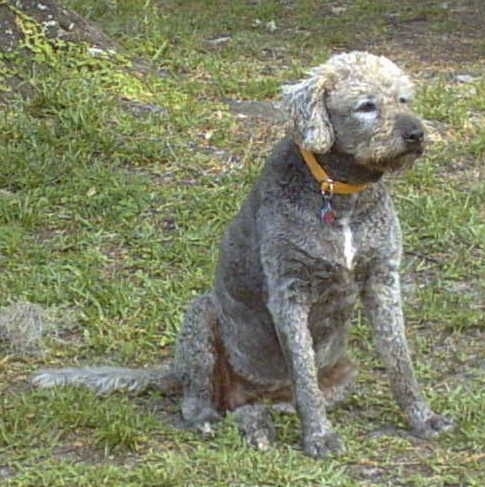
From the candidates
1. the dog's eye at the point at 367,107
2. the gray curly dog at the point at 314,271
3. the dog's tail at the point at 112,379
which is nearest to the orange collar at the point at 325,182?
the gray curly dog at the point at 314,271

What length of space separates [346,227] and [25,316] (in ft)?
5.59

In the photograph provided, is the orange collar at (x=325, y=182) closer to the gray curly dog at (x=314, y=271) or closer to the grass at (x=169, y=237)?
the gray curly dog at (x=314, y=271)

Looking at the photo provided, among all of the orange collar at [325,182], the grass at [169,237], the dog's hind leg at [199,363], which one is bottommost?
the grass at [169,237]

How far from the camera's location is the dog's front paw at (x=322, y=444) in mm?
5039

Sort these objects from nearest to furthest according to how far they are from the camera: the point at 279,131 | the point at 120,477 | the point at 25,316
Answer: the point at 120,477
the point at 25,316
the point at 279,131

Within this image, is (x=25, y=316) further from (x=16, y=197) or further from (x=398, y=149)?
(x=398, y=149)

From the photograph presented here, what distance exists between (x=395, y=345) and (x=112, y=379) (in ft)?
3.49

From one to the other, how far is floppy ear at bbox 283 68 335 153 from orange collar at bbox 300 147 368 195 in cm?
8

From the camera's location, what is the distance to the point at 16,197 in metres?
7.73

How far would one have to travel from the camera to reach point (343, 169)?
5.18m

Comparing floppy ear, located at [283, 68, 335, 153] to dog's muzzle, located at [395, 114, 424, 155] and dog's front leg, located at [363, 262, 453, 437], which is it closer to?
dog's muzzle, located at [395, 114, 424, 155]

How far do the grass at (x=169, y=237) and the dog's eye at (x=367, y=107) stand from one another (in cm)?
112

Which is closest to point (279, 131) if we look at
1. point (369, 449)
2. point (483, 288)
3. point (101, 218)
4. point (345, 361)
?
point (101, 218)

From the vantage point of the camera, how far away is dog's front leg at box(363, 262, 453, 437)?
5.25 metres
